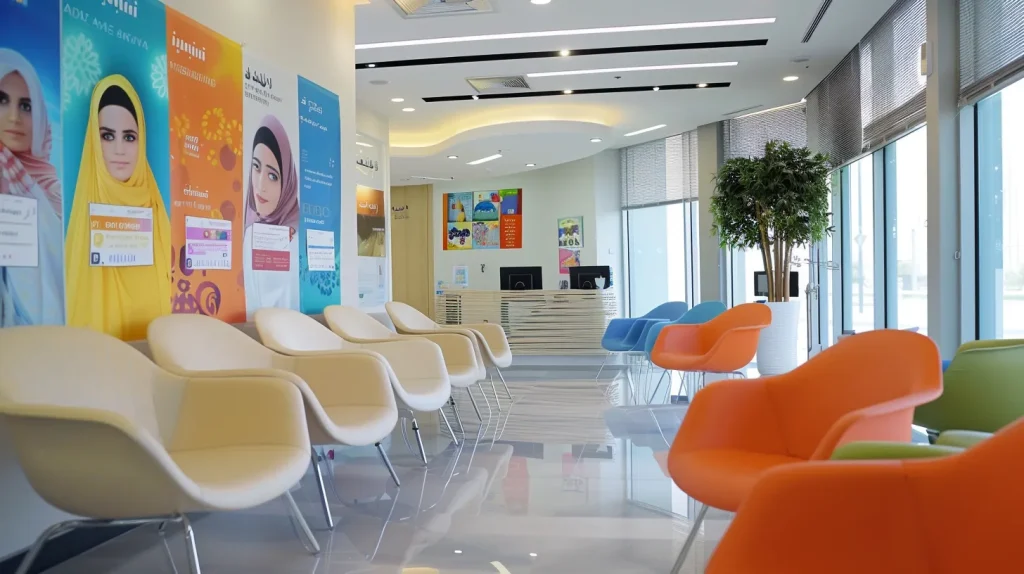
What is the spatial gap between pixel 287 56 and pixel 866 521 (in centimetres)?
439

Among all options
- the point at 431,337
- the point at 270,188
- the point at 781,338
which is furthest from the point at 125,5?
the point at 781,338

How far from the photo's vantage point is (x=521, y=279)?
11.0 meters

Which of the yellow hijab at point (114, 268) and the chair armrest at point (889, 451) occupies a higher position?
the yellow hijab at point (114, 268)

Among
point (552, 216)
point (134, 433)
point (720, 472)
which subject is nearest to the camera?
point (134, 433)

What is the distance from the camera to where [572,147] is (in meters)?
11.4

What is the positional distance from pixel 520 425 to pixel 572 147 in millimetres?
6443

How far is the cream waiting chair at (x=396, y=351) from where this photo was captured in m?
3.91

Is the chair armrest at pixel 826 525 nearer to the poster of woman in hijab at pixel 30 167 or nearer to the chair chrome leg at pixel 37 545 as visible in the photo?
the chair chrome leg at pixel 37 545

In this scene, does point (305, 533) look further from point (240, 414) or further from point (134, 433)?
point (134, 433)

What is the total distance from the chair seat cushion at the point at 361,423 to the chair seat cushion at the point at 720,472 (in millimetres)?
1264

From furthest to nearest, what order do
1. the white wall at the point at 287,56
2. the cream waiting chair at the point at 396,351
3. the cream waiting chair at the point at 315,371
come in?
1. the cream waiting chair at the point at 396,351
2. the cream waiting chair at the point at 315,371
3. the white wall at the point at 287,56

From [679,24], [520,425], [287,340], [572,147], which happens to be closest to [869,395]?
[287,340]

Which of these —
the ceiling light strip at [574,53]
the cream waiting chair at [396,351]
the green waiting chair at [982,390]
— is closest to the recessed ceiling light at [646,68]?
the ceiling light strip at [574,53]

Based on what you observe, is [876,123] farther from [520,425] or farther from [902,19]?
[520,425]
